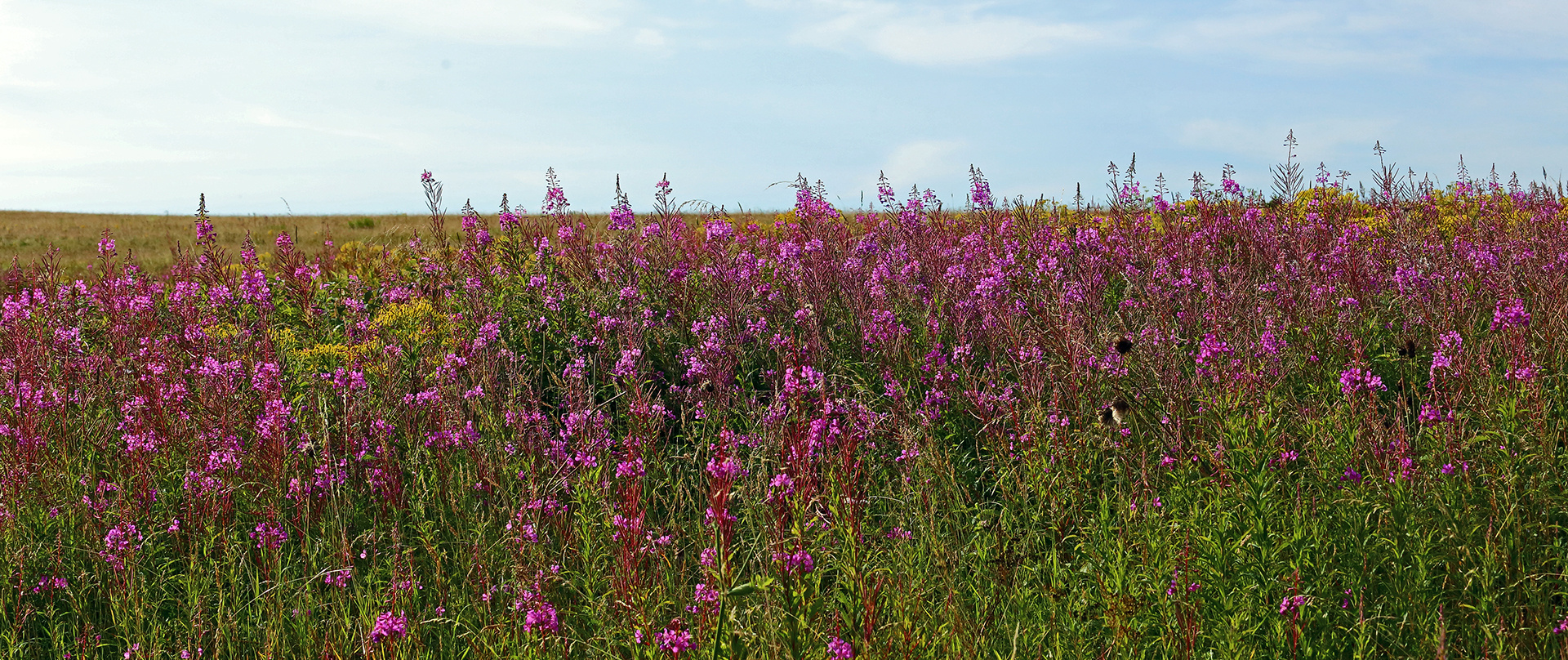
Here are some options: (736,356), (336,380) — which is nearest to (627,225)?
(736,356)

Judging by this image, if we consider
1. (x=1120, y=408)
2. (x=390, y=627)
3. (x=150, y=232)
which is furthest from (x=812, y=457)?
(x=150, y=232)

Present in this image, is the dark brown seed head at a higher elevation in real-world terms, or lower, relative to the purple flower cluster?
higher

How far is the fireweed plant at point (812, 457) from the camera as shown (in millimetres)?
2445

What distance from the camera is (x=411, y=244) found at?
766 cm

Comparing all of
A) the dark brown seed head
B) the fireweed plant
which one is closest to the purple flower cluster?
the fireweed plant

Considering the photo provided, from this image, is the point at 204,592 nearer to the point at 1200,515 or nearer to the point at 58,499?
the point at 58,499

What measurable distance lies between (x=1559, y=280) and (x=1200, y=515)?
9.92 feet

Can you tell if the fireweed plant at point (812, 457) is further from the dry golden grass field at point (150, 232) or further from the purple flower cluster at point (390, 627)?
the dry golden grass field at point (150, 232)

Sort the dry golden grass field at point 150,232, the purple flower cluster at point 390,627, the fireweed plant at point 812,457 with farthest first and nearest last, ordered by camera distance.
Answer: the dry golden grass field at point 150,232 < the purple flower cluster at point 390,627 < the fireweed plant at point 812,457

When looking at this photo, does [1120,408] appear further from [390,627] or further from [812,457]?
[390,627]

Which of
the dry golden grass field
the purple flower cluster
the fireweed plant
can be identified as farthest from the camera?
the dry golden grass field

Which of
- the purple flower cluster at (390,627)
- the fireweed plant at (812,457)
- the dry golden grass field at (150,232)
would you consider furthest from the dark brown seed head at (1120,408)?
the dry golden grass field at (150,232)

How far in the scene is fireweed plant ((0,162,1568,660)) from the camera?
245cm

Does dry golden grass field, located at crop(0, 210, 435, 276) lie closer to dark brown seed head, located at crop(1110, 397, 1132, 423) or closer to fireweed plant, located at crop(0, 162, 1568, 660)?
fireweed plant, located at crop(0, 162, 1568, 660)
